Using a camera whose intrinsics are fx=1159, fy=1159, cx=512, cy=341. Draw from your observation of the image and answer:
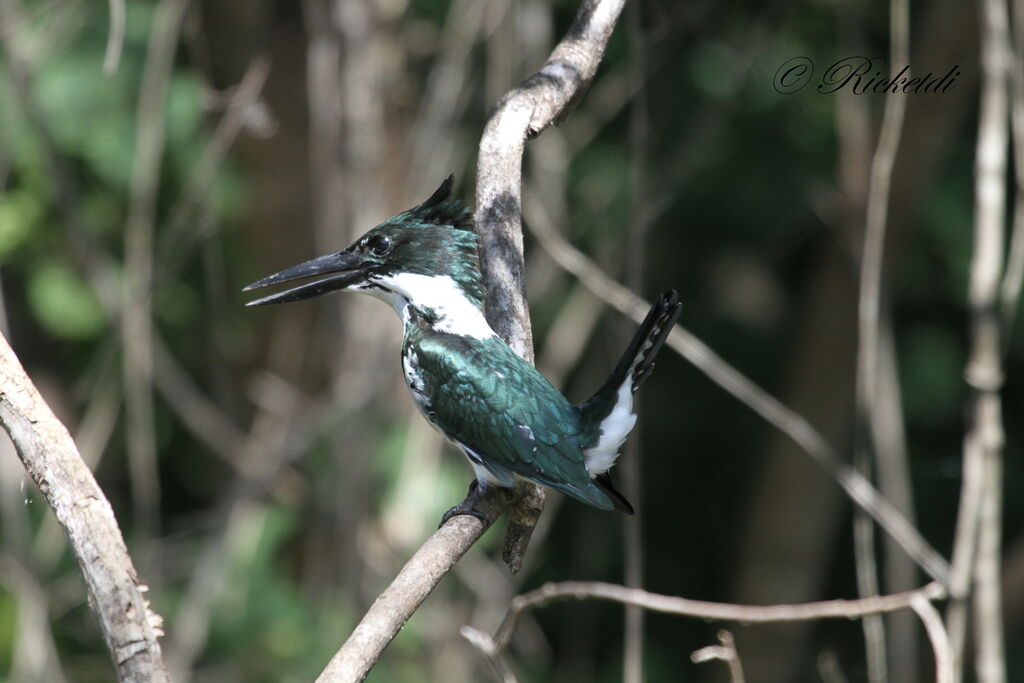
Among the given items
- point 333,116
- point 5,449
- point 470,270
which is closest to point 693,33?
point 333,116

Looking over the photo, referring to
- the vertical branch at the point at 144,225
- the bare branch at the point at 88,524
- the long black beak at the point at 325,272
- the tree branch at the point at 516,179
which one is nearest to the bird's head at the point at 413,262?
the long black beak at the point at 325,272

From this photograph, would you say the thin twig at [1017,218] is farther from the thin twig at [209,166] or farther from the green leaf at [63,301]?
the green leaf at [63,301]

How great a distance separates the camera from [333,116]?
4.31m

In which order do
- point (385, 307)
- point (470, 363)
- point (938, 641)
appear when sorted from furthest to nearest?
1. point (385, 307)
2. point (470, 363)
3. point (938, 641)

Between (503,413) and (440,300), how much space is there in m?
0.31

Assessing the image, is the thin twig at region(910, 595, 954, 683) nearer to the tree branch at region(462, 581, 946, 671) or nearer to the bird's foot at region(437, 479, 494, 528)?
the tree branch at region(462, 581, 946, 671)

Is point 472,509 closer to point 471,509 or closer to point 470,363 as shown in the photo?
point 471,509

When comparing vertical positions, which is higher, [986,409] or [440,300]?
[986,409]

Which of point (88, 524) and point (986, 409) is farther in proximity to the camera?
point (986, 409)

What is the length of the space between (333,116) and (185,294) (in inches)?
45.7

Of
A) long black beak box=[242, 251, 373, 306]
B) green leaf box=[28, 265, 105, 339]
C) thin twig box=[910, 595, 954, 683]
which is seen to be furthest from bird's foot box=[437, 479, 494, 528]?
green leaf box=[28, 265, 105, 339]

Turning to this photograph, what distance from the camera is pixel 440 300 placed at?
2725 millimetres

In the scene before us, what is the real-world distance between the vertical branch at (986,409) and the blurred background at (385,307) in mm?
922

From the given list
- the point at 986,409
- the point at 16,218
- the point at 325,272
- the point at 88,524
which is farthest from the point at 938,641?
the point at 16,218
